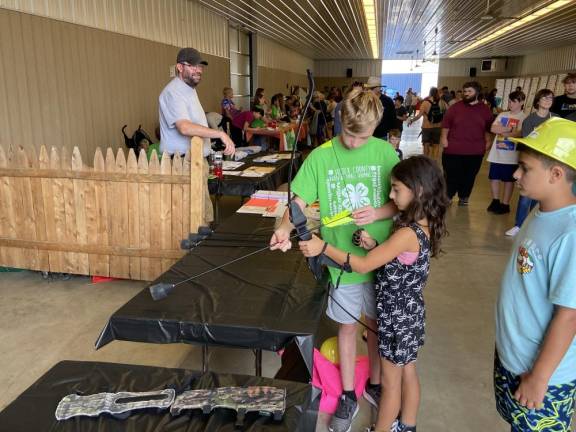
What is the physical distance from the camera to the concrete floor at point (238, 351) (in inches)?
93.7

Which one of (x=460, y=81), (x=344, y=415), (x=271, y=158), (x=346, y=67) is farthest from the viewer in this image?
(x=346, y=67)

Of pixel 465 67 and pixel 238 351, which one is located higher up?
pixel 465 67

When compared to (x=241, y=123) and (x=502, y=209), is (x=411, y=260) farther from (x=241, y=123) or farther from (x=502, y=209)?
(x=241, y=123)

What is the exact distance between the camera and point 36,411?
1.14m

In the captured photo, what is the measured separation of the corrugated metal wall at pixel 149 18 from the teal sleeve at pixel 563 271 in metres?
5.67

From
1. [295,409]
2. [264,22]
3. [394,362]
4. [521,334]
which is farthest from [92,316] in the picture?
[264,22]

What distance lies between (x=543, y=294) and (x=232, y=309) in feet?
3.34

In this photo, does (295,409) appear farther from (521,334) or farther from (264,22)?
(264,22)

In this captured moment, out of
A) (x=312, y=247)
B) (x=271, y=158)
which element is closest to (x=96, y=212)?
(x=271, y=158)

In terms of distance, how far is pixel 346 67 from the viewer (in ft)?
90.5

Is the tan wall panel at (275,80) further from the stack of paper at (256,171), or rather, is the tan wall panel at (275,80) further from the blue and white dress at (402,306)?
the blue and white dress at (402,306)

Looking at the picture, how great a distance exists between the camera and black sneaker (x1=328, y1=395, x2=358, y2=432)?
209 centimetres

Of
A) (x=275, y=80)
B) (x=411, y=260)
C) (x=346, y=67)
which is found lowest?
(x=411, y=260)

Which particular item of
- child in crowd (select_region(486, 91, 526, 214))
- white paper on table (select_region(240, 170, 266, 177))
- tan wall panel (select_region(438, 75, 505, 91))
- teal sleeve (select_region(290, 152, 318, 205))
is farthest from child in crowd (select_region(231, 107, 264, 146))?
tan wall panel (select_region(438, 75, 505, 91))
